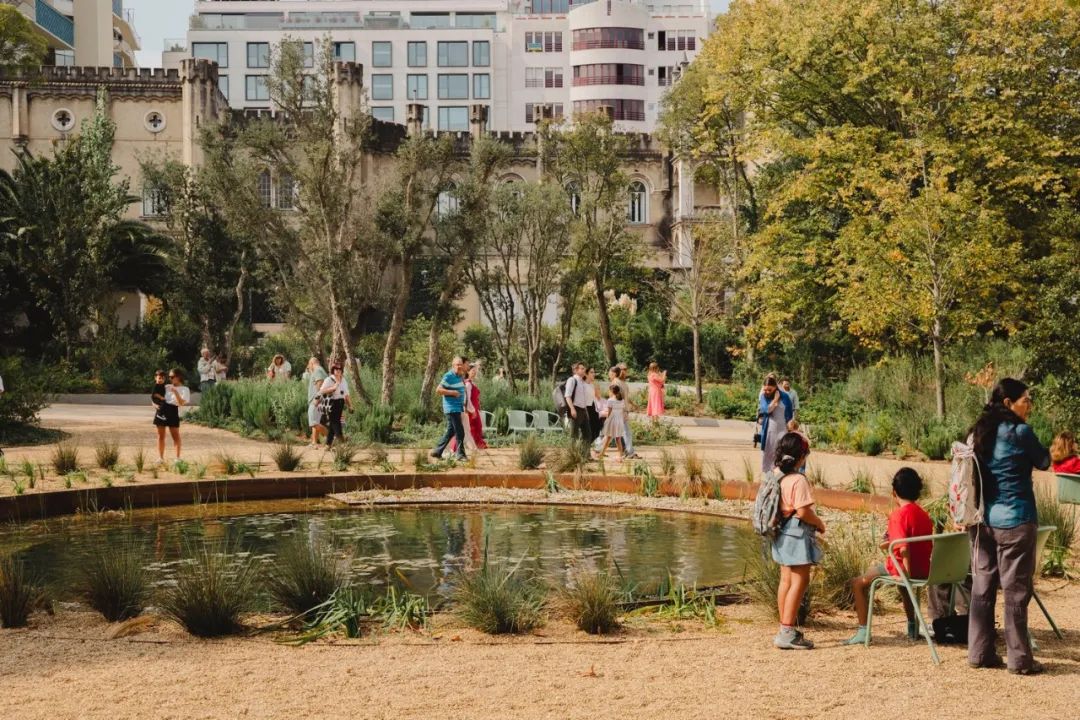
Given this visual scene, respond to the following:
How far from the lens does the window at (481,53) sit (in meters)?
84.9

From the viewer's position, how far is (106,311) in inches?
1505

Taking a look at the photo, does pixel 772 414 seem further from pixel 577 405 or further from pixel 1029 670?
pixel 1029 670

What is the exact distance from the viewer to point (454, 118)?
8538cm

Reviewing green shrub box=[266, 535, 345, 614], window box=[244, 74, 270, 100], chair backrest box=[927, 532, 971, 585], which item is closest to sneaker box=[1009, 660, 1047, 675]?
chair backrest box=[927, 532, 971, 585]

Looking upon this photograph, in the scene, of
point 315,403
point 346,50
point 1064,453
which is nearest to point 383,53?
point 346,50

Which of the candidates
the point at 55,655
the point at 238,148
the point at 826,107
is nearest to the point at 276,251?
the point at 238,148

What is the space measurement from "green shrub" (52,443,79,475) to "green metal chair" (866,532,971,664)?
11.4m

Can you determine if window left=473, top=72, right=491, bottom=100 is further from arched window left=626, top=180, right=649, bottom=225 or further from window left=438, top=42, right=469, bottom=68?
arched window left=626, top=180, right=649, bottom=225

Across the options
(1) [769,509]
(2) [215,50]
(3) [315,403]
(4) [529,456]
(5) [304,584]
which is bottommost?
(5) [304,584]

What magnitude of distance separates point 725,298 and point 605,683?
3866 centimetres

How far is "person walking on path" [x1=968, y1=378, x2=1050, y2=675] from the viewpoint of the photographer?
704 centimetres

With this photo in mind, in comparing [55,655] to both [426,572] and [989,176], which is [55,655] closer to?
[426,572]

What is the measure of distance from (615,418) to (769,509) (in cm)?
1165

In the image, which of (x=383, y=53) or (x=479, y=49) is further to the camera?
(x=383, y=53)
